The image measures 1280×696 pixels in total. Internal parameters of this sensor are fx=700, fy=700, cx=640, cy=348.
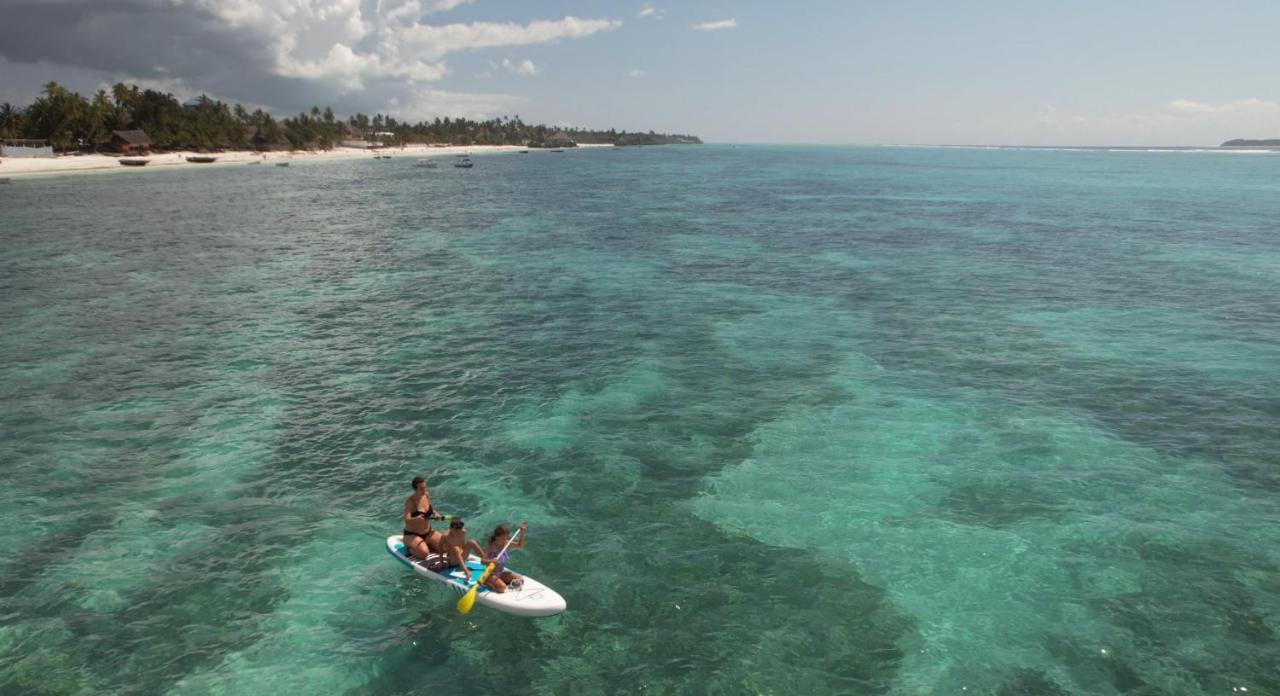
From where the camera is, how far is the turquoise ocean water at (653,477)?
47.3ft

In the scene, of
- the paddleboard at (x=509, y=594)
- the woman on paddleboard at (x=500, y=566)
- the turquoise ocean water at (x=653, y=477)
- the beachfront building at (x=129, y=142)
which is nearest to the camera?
the turquoise ocean water at (x=653, y=477)

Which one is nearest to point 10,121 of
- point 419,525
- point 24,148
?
point 24,148

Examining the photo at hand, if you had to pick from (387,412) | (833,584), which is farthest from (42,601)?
(833,584)

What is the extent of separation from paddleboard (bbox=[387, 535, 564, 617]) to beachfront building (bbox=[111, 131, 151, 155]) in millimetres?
196123

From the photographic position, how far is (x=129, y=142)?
542 ft

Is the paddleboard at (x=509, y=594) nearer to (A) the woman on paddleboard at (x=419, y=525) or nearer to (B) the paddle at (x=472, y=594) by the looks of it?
(B) the paddle at (x=472, y=594)

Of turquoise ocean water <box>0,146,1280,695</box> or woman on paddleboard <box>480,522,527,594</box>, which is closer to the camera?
turquoise ocean water <box>0,146,1280,695</box>

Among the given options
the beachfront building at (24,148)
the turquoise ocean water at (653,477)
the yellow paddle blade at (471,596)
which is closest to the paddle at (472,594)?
the yellow paddle blade at (471,596)

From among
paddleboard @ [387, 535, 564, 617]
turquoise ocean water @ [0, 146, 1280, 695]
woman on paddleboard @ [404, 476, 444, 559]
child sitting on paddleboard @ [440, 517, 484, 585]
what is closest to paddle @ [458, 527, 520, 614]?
paddleboard @ [387, 535, 564, 617]

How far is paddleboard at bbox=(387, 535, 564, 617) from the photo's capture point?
14.7 meters

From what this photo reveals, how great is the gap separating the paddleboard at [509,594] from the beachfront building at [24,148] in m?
176

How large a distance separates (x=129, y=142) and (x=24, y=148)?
80.9 feet

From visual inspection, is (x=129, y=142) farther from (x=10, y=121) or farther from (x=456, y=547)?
(x=456, y=547)

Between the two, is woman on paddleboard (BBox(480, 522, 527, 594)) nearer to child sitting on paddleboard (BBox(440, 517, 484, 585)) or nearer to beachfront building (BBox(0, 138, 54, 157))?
child sitting on paddleboard (BBox(440, 517, 484, 585))
